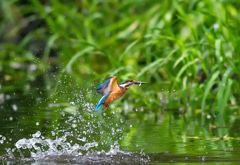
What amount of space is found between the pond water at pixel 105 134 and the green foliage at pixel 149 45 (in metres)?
0.32

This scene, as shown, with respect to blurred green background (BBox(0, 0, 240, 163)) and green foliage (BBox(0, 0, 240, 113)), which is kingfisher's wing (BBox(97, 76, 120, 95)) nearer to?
blurred green background (BBox(0, 0, 240, 163))

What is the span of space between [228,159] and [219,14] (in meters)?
2.88

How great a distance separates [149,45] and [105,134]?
2.89 metres

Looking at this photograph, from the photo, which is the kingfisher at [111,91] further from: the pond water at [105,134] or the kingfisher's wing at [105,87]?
the pond water at [105,134]

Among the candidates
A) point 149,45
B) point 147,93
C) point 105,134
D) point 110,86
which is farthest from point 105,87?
point 149,45

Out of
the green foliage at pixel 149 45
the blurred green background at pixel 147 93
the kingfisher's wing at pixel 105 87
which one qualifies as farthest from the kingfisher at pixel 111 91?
the green foliage at pixel 149 45

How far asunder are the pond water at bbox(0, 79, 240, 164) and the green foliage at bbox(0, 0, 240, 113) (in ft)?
1.05

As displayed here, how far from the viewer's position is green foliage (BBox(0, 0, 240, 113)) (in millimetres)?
5582

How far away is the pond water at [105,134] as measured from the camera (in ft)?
11.7

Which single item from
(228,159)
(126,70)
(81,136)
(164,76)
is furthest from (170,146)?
(164,76)

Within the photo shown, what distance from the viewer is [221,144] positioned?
399 cm

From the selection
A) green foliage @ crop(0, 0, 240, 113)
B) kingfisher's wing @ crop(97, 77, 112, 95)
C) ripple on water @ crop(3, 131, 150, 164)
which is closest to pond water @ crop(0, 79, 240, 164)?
ripple on water @ crop(3, 131, 150, 164)

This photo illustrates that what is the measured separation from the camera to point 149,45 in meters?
7.26

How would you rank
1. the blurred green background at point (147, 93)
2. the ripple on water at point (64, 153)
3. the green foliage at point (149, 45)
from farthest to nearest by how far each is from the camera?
the green foliage at point (149, 45) < the blurred green background at point (147, 93) < the ripple on water at point (64, 153)
